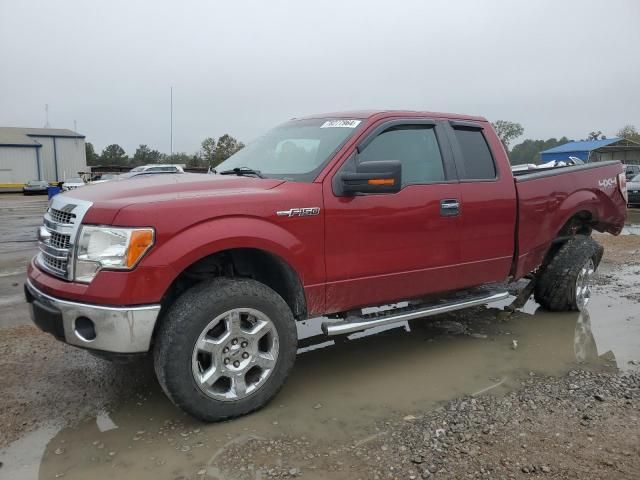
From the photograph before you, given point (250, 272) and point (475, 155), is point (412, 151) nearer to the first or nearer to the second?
point (475, 155)

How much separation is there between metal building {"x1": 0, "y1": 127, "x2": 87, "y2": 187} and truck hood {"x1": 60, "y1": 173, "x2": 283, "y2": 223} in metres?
49.2

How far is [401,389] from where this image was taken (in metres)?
3.75

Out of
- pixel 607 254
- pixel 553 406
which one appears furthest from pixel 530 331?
pixel 607 254

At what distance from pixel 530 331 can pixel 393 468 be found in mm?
2854

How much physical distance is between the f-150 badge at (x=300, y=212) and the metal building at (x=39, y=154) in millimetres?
49944

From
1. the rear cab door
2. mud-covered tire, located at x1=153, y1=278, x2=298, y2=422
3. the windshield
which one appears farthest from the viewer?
the rear cab door

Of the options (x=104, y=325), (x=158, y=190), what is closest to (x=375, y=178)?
(x=158, y=190)

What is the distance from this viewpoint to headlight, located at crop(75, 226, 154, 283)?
2.88 m

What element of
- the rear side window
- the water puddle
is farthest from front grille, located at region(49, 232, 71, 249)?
the water puddle

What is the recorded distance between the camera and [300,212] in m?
3.41

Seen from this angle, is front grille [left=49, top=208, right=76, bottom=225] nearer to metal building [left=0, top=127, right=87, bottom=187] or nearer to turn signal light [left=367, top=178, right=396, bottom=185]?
turn signal light [left=367, top=178, right=396, bottom=185]

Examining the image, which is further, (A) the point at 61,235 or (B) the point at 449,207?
(B) the point at 449,207

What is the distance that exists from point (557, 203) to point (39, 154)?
172 feet

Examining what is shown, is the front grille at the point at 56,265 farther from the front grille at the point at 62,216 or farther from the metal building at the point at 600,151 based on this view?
the metal building at the point at 600,151
